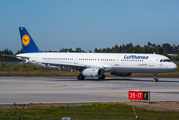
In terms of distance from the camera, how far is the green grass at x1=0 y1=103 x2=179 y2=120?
14.6 metres

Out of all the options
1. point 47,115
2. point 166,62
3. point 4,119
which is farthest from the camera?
point 166,62

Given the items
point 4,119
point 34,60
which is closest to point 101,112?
point 4,119

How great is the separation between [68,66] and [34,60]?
8.82 m

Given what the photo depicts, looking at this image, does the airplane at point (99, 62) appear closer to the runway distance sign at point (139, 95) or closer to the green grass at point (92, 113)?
the runway distance sign at point (139, 95)

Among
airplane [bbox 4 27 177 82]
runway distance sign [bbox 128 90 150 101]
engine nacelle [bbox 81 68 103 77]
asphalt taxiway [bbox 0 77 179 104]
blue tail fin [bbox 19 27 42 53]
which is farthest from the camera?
A: blue tail fin [bbox 19 27 42 53]

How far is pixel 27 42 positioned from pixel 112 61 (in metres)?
18.8

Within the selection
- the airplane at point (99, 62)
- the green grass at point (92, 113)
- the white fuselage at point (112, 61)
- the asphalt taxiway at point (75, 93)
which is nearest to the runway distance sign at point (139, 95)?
the asphalt taxiway at point (75, 93)

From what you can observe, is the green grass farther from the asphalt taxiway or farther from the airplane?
the airplane

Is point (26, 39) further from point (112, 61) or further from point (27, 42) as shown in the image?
point (112, 61)

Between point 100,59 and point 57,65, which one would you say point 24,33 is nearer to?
point 57,65

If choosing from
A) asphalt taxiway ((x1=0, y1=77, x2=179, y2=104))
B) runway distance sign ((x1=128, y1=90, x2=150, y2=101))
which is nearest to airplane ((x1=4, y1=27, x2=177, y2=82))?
asphalt taxiway ((x1=0, y1=77, x2=179, y2=104))

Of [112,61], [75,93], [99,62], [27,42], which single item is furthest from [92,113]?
[27,42]

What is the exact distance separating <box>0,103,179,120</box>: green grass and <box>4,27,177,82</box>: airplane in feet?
89.0

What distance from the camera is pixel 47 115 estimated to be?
15.0 metres
